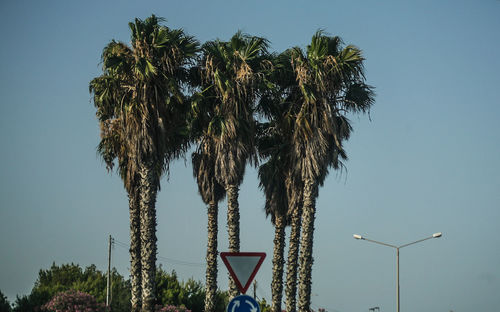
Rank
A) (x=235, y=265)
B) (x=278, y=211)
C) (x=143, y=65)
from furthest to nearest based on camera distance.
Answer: (x=278, y=211) < (x=143, y=65) < (x=235, y=265)

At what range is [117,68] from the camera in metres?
37.2

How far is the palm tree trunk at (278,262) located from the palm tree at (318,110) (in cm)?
451

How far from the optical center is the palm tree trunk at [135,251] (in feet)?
124

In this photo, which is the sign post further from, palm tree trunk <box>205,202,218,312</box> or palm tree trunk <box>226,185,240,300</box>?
palm tree trunk <box>205,202,218,312</box>

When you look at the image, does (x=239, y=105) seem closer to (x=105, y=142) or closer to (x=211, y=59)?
(x=211, y=59)

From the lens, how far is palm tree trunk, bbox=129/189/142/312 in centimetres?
3766

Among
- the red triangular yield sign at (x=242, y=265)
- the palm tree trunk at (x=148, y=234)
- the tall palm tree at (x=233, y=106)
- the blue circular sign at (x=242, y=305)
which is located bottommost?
the blue circular sign at (x=242, y=305)

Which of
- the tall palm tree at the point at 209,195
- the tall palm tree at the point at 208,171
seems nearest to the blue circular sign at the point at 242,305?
the tall palm tree at the point at 208,171

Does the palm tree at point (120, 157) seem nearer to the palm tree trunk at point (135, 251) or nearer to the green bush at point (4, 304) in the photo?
the palm tree trunk at point (135, 251)

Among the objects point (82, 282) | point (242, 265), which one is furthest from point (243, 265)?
point (82, 282)

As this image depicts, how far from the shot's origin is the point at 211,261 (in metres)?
39.4

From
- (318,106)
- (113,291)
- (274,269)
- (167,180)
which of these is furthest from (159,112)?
(113,291)

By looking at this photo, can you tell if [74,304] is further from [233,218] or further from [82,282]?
[82,282]

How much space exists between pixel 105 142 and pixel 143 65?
23.5 feet
